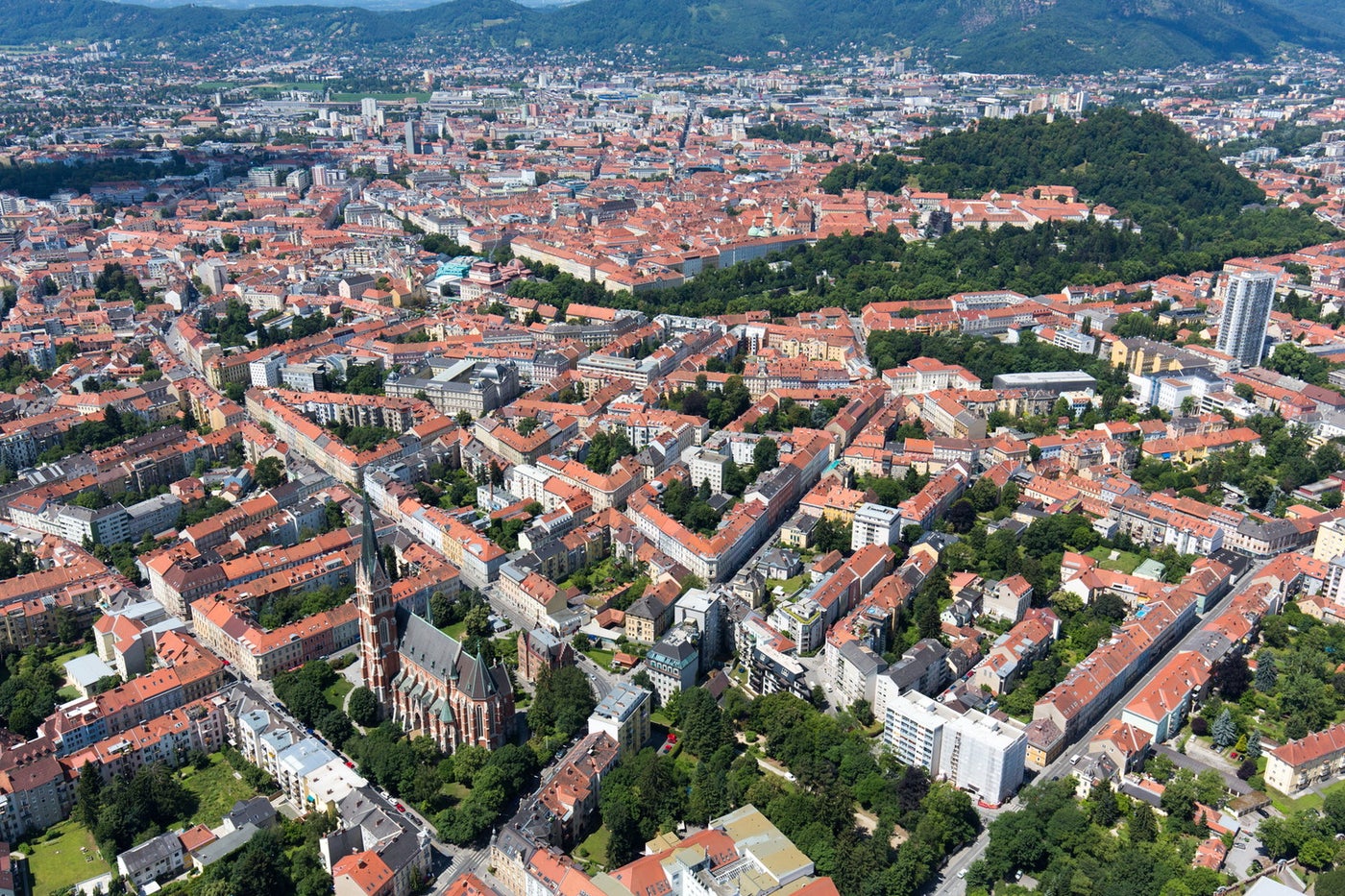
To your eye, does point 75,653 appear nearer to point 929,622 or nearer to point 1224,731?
point 929,622

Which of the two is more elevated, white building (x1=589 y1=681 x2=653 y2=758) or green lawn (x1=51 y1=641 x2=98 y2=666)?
white building (x1=589 y1=681 x2=653 y2=758)

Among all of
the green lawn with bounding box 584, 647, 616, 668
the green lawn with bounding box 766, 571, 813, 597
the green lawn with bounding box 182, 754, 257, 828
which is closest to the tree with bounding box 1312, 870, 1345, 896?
the green lawn with bounding box 766, 571, 813, 597

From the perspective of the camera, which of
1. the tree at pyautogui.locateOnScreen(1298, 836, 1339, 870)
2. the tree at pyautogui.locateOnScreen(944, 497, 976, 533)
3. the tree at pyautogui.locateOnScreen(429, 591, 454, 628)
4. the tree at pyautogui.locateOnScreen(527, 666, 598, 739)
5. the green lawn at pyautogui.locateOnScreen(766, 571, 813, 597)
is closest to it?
the tree at pyautogui.locateOnScreen(1298, 836, 1339, 870)

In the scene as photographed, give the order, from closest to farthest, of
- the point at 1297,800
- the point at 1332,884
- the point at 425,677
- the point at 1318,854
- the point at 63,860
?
the point at 1332,884, the point at 1318,854, the point at 63,860, the point at 1297,800, the point at 425,677

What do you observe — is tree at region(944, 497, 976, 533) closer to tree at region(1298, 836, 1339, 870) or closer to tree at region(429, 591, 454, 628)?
tree at region(1298, 836, 1339, 870)

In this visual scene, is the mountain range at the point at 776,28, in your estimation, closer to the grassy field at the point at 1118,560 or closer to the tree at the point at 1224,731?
the grassy field at the point at 1118,560

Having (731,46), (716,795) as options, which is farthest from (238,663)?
(731,46)

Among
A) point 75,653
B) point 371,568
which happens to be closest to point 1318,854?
point 371,568

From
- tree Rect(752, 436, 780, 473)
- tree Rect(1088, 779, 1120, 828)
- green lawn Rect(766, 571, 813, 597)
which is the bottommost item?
green lawn Rect(766, 571, 813, 597)
